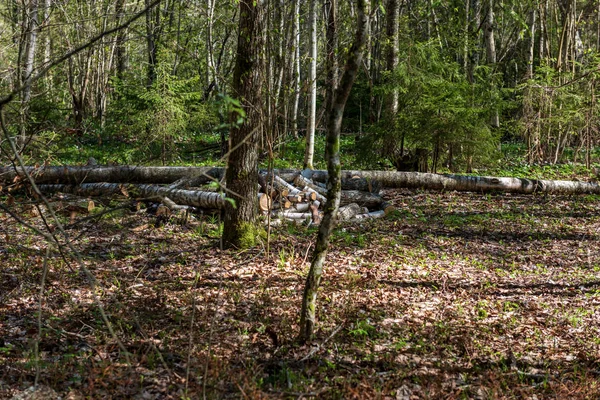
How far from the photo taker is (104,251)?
7492mm

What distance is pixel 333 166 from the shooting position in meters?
4.79

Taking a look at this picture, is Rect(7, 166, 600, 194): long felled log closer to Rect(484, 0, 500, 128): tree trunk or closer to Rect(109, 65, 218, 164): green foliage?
Rect(109, 65, 218, 164): green foliage

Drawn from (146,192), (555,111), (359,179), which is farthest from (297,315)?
(555,111)

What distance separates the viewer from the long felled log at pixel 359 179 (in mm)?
11297

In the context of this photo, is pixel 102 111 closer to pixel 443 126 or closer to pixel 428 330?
pixel 443 126

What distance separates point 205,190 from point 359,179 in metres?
3.37

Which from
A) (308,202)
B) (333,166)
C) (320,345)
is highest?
(333,166)

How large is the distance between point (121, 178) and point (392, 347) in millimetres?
8596

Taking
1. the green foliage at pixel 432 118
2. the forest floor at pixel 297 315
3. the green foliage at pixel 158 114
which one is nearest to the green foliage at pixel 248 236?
the forest floor at pixel 297 315

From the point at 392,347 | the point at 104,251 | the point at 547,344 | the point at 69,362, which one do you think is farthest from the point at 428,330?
the point at 104,251

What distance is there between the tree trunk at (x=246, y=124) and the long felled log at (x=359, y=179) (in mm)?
3401

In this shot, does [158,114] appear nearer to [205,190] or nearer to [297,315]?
[205,190]

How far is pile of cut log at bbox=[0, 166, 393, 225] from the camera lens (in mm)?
9406

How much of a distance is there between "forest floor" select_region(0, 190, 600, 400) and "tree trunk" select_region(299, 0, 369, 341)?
0.37 m
